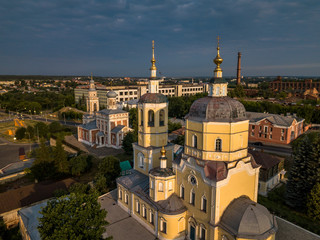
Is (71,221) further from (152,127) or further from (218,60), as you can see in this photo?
(218,60)

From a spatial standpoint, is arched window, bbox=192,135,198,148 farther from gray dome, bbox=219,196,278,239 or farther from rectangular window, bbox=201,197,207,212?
gray dome, bbox=219,196,278,239

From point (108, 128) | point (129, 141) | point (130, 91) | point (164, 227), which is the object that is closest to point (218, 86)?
point (164, 227)

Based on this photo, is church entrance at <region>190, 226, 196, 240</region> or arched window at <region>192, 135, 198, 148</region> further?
church entrance at <region>190, 226, 196, 240</region>

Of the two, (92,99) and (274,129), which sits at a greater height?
(92,99)

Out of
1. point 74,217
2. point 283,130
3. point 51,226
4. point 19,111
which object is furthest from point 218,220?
point 19,111

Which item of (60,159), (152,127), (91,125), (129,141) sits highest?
(152,127)

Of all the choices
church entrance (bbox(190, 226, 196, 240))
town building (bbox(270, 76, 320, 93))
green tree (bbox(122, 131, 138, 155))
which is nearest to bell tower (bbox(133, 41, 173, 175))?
church entrance (bbox(190, 226, 196, 240))

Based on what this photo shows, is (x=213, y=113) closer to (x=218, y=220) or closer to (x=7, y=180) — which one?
(x=218, y=220)
